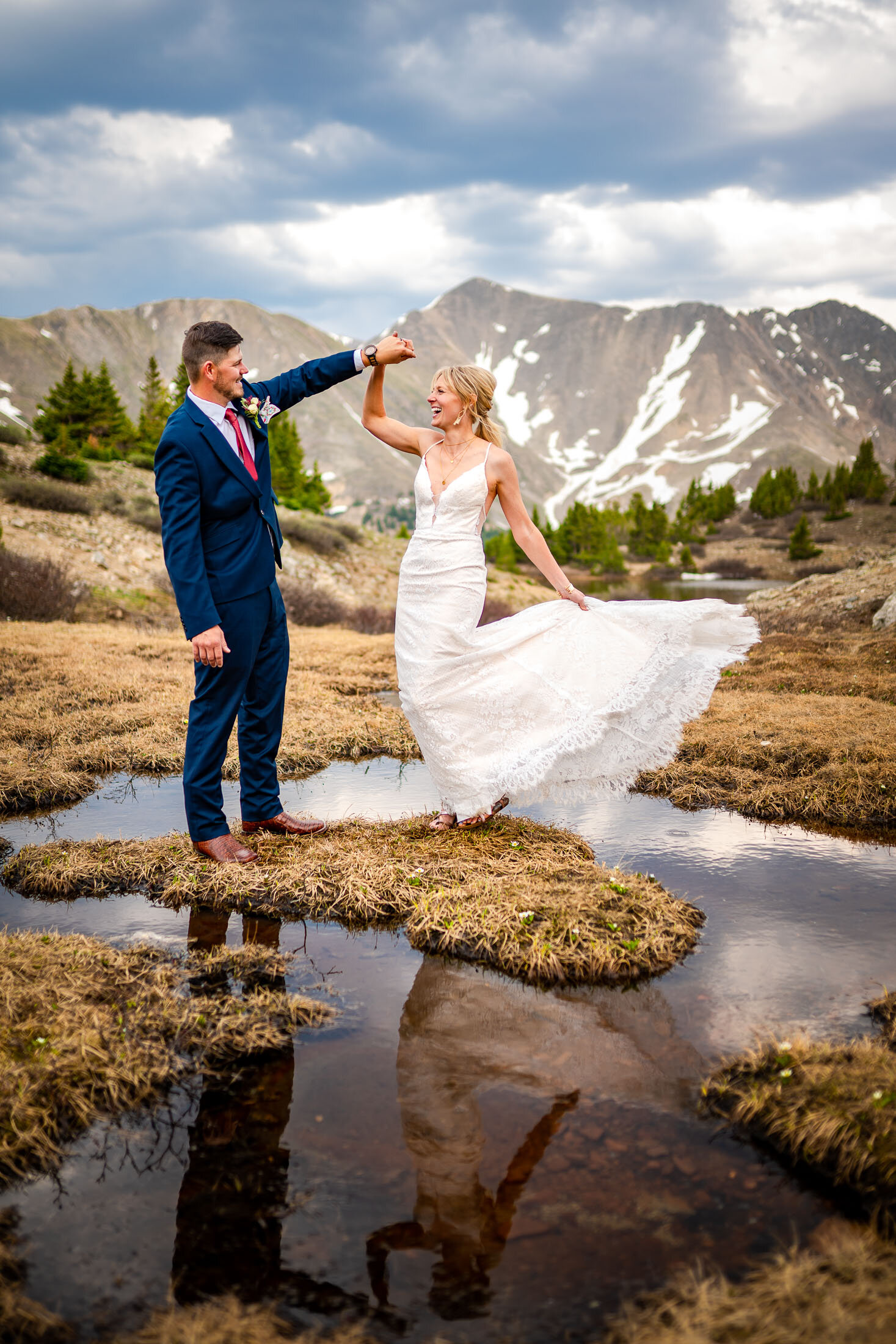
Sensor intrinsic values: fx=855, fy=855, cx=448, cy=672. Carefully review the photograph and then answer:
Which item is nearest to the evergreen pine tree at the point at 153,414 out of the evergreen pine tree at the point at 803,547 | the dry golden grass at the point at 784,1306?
the evergreen pine tree at the point at 803,547

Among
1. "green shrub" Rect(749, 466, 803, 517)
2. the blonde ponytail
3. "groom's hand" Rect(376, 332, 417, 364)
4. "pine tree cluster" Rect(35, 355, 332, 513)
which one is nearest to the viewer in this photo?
"groom's hand" Rect(376, 332, 417, 364)

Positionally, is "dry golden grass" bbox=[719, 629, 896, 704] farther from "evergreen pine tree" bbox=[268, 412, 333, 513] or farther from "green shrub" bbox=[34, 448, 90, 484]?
"evergreen pine tree" bbox=[268, 412, 333, 513]

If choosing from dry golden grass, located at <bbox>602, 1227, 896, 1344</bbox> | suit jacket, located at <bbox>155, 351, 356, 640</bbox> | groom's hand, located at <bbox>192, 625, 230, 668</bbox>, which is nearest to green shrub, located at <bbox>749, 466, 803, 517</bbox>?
suit jacket, located at <bbox>155, 351, 356, 640</bbox>

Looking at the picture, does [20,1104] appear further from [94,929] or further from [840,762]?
[840,762]

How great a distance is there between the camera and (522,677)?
5254 millimetres

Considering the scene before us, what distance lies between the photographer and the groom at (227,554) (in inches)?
187

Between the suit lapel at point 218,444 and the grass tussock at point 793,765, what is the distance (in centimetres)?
400

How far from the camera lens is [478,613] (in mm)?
5527

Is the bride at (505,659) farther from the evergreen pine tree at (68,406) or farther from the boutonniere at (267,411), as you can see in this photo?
the evergreen pine tree at (68,406)

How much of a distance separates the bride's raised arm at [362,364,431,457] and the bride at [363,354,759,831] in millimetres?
20

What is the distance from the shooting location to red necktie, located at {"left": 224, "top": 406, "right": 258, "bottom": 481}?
499 cm

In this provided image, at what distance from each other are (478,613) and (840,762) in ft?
10.9

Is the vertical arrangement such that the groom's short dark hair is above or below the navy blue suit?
above

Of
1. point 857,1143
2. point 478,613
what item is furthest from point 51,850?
point 857,1143
